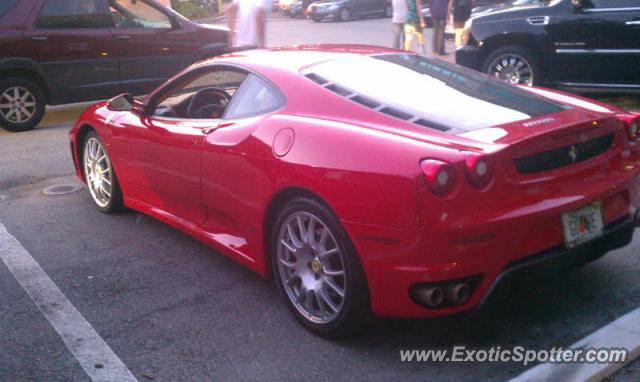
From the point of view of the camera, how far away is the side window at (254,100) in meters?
4.29

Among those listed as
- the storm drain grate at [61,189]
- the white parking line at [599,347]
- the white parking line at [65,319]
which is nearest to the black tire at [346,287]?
the white parking line at [599,347]

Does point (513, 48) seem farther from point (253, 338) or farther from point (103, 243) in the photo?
point (253, 338)

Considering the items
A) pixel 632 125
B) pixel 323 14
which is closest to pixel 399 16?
pixel 632 125

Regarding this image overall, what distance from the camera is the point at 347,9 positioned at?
29641mm

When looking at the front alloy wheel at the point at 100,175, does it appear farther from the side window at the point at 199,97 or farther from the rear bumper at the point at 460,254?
the rear bumper at the point at 460,254

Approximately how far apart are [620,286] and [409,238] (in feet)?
5.45

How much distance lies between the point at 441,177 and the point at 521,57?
22.8 feet

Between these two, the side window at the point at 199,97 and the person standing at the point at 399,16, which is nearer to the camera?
the side window at the point at 199,97

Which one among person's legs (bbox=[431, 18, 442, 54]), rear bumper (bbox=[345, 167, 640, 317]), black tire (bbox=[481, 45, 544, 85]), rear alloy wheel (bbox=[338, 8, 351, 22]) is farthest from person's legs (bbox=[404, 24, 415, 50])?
rear alloy wheel (bbox=[338, 8, 351, 22])

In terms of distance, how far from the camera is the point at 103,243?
5500mm

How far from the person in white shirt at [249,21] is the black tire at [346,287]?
18.4 ft

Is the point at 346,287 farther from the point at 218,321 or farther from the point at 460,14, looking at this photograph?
the point at 460,14

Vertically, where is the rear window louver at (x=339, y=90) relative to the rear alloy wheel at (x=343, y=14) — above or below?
above

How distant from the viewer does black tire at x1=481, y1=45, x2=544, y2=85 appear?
9.62 m
